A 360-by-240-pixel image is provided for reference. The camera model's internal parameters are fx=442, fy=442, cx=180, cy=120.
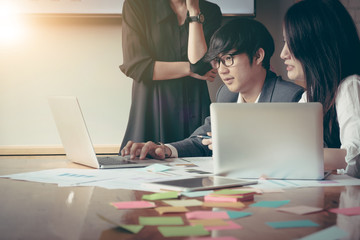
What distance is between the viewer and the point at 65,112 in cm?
142

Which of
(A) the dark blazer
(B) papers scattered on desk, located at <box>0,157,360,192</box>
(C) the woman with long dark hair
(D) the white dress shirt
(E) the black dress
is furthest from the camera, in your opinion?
(E) the black dress

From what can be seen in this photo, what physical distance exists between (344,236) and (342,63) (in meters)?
1.09

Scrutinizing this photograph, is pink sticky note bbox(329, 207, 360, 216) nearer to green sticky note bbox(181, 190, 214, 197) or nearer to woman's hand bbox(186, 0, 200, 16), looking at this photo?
green sticky note bbox(181, 190, 214, 197)

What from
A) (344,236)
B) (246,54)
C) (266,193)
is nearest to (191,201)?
(266,193)

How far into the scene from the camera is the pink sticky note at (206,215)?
0.68 metres

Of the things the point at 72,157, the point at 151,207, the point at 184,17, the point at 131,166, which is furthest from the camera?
the point at 184,17

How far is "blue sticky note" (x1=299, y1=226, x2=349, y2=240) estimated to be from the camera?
1.87ft

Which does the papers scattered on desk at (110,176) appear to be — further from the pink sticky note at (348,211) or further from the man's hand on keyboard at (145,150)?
the pink sticky note at (348,211)

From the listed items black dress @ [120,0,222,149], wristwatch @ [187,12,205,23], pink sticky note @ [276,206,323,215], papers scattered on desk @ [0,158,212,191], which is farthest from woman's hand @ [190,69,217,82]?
pink sticky note @ [276,206,323,215]

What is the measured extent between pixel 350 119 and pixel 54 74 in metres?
1.89

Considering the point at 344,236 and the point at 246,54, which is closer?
the point at 344,236

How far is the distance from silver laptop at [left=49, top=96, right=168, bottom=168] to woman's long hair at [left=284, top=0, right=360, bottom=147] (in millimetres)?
608

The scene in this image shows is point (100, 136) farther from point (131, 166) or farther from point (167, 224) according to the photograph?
point (167, 224)

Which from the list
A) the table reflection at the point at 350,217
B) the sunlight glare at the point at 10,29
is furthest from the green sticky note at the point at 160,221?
the sunlight glare at the point at 10,29
